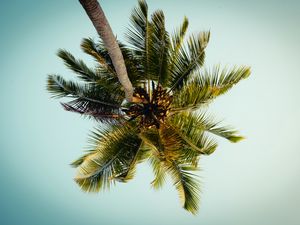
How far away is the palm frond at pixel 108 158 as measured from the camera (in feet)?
28.1

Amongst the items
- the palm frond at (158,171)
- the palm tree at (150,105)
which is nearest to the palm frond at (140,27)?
the palm tree at (150,105)

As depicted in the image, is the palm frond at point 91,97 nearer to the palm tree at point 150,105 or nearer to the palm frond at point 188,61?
the palm tree at point 150,105

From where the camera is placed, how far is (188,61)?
29.5 ft

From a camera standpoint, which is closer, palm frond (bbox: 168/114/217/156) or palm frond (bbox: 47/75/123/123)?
palm frond (bbox: 168/114/217/156)

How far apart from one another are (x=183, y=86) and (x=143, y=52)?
4.93 feet

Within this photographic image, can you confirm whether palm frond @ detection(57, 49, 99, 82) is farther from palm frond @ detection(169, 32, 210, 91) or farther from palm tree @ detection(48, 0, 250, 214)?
palm frond @ detection(169, 32, 210, 91)

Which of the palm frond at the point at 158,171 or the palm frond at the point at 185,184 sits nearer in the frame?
the palm frond at the point at 185,184

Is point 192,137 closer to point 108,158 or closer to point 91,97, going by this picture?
point 108,158

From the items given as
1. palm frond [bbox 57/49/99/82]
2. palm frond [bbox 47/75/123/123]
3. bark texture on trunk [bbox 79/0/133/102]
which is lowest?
palm frond [bbox 47/75/123/123]

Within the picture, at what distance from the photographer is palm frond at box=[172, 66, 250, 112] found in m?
7.91

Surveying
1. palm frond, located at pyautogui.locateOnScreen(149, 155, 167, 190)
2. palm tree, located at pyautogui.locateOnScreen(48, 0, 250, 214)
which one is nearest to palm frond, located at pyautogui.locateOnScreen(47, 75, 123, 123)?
palm tree, located at pyautogui.locateOnScreen(48, 0, 250, 214)

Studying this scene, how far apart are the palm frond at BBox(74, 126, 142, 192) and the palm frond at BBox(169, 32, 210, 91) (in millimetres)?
1956

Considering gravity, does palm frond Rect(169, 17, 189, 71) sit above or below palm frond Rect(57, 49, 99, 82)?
above

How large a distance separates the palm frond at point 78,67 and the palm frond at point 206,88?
2665 millimetres
